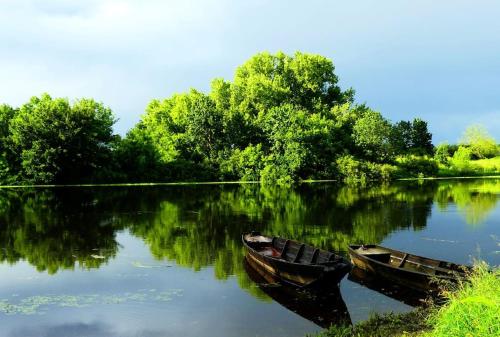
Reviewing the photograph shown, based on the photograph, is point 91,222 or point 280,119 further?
point 280,119

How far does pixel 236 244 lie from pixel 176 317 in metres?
11.4

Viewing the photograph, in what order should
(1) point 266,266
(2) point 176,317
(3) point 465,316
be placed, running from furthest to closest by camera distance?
(1) point 266,266 < (2) point 176,317 < (3) point 465,316

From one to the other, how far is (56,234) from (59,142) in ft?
155

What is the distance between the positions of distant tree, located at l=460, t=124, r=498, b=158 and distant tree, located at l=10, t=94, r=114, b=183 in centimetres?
8608

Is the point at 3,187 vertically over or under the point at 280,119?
under

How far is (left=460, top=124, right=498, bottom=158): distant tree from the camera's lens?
117250mm

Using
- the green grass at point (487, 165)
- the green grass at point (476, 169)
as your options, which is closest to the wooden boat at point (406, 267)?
the green grass at point (476, 169)

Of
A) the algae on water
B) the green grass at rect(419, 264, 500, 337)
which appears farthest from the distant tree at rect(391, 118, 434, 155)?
the green grass at rect(419, 264, 500, 337)

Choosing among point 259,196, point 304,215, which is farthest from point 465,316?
point 259,196

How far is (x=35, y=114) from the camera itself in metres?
74.0

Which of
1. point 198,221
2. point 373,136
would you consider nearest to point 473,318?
point 198,221

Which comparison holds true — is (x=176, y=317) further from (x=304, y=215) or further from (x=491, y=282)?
(x=304, y=215)

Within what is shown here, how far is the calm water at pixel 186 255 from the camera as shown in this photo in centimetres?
1509

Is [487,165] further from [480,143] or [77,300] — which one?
[77,300]
